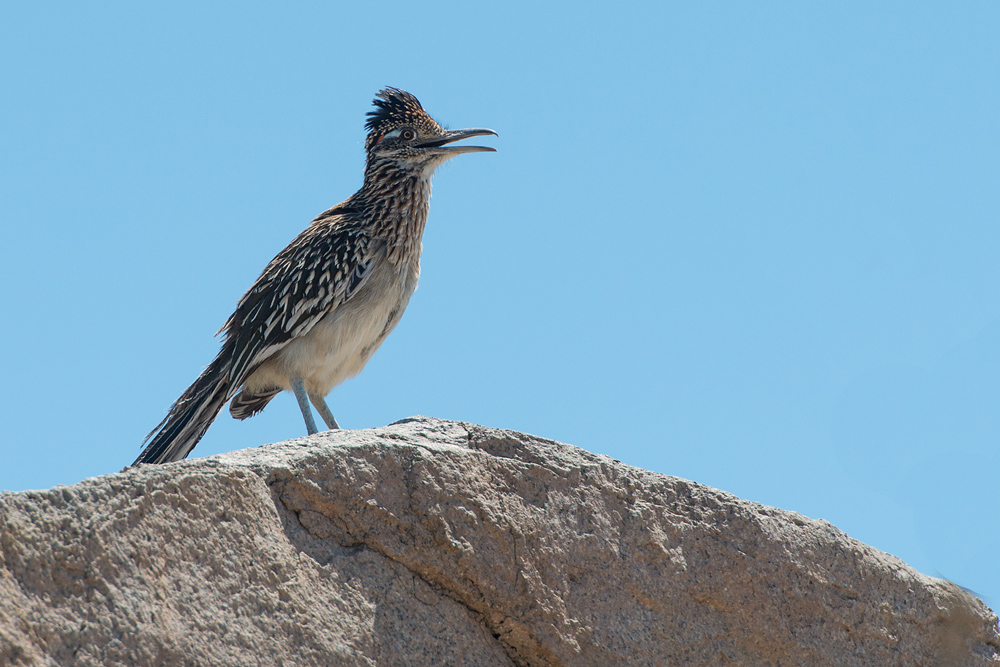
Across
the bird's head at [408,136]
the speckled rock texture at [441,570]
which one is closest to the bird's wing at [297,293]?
the bird's head at [408,136]

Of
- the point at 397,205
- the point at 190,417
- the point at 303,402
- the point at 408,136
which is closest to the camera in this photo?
the point at 190,417

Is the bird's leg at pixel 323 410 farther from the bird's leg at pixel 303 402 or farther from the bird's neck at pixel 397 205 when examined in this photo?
the bird's neck at pixel 397 205

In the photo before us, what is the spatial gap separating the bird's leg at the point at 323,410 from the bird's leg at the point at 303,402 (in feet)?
0.40

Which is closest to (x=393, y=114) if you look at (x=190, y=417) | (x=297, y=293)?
(x=297, y=293)

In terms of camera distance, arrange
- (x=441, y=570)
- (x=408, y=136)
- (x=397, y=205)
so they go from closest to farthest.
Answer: (x=441, y=570), (x=397, y=205), (x=408, y=136)

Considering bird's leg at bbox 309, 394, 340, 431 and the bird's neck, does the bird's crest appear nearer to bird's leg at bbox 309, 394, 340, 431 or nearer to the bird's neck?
the bird's neck

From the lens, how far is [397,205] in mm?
8031

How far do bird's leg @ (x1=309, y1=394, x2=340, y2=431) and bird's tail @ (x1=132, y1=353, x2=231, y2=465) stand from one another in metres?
0.60

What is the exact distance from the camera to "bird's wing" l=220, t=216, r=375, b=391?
286 inches

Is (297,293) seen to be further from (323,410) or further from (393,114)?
(393,114)

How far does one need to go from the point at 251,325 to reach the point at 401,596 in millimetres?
4069

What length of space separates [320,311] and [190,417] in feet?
3.81

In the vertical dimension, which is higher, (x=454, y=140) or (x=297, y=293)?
(x=454, y=140)

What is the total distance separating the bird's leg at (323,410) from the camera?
730cm
